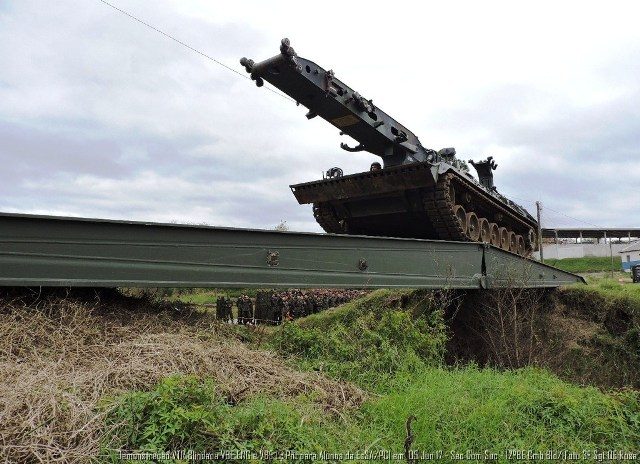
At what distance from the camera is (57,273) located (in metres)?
4.07

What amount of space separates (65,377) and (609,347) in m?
9.20

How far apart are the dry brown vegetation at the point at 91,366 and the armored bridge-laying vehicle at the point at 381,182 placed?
438 cm

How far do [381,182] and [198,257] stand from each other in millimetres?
5218

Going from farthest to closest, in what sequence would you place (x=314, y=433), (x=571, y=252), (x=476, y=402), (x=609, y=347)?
(x=571, y=252), (x=609, y=347), (x=476, y=402), (x=314, y=433)

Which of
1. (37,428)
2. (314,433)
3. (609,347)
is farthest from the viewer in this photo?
(609,347)

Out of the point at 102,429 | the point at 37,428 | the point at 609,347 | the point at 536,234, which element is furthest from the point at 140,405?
the point at 536,234

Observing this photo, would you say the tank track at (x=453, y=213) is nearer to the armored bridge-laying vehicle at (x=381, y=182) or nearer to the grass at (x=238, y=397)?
the armored bridge-laying vehicle at (x=381, y=182)

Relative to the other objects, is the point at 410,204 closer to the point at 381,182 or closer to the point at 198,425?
the point at 381,182

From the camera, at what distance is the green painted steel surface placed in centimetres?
400

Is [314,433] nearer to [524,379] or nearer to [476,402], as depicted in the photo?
[476,402]

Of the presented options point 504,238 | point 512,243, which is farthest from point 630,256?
point 504,238

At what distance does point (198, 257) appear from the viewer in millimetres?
4773

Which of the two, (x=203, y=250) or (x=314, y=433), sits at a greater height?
(x=203, y=250)

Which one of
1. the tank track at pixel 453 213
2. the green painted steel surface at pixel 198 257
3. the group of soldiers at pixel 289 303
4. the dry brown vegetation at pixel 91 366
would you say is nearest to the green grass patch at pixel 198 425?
the dry brown vegetation at pixel 91 366
